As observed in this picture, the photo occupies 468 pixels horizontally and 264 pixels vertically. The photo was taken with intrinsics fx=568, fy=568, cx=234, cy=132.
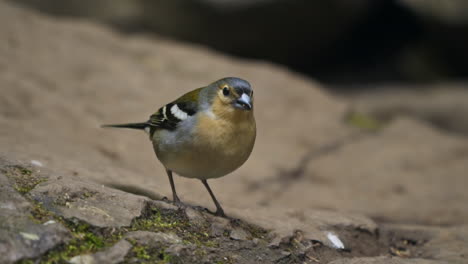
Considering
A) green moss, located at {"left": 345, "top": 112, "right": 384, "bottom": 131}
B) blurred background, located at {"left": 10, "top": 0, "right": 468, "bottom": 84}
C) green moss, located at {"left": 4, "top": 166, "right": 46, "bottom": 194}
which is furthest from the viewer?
blurred background, located at {"left": 10, "top": 0, "right": 468, "bottom": 84}

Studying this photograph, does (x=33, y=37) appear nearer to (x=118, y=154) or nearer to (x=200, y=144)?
(x=118, y=154)

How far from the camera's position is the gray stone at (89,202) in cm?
376

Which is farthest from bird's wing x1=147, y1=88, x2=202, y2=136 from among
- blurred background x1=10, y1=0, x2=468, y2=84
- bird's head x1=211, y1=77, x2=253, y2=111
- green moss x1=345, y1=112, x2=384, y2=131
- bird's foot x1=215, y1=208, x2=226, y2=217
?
blurred background x1=10, y1=0, x2=468, y2=84

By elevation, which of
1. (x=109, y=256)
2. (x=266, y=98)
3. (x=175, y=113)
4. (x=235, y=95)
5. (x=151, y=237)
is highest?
(x=266, y=98)

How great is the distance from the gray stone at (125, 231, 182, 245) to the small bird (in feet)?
2.56

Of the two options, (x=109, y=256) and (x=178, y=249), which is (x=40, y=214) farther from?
(x=178, y=249)

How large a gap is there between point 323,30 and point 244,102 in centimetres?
877

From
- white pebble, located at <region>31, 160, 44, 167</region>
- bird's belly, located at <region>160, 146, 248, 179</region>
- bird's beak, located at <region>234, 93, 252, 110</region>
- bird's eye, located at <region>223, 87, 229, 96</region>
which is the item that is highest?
bird's eye, located at <region>223, 87, 229, 96</region>

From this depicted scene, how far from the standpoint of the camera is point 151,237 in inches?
147

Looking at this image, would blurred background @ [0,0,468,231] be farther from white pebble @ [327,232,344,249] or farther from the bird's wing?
the bird's wing

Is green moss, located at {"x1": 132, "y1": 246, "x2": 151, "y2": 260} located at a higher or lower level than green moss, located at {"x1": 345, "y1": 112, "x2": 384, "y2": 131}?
lower

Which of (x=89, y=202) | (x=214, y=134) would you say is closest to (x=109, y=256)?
(x=89, y=202)

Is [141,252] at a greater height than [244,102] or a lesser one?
lesser

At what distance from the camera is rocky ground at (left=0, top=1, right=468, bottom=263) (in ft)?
12.3
